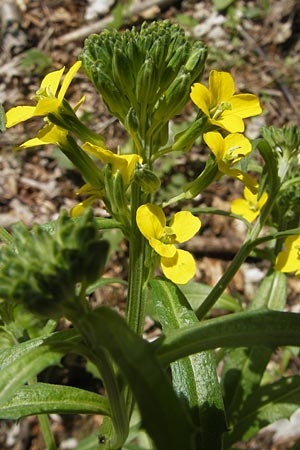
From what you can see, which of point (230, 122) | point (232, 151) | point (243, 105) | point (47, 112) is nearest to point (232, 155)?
point (232, 151)

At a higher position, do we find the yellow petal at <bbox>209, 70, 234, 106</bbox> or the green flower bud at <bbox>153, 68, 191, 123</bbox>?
the green flower bud at <bbox>153, 68, 191, 123</bbox>

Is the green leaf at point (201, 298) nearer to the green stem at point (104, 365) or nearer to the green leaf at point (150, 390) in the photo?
the green stem at point (104, 365)

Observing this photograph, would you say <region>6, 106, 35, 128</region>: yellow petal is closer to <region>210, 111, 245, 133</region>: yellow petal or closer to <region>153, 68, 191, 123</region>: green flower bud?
<region>153, 68, 191, 123</region>: green flower bud

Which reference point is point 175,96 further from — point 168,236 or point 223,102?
point 168,236

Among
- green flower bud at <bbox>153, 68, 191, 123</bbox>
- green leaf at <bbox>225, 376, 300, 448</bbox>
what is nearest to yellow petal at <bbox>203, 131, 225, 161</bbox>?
green flower bud at <bbox>153, 68, 191, 123</bbox>

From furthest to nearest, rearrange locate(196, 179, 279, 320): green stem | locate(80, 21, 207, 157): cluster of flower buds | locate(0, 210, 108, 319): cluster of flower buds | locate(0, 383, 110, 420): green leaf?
locate(196, 179, 279, 320): green stem
locate(80, 21, 207, 157): cluster of flower buds
locate(0, 383, 110, 420): green leaf
locate(0, 210, 108, 319): cluster of flower buds

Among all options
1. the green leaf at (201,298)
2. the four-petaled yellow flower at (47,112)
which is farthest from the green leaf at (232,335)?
the green leaf at (201,298)
